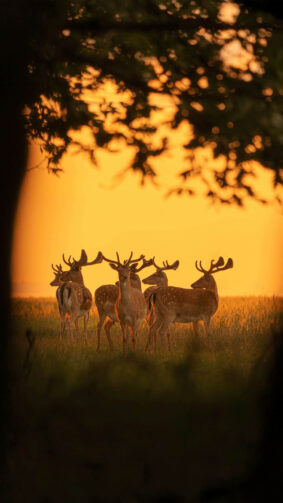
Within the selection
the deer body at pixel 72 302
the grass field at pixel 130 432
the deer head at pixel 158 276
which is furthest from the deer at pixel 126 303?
the grass field at pixel 130 432

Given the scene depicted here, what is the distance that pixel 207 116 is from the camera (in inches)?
390

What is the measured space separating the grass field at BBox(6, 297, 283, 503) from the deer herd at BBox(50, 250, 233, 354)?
5.48 m

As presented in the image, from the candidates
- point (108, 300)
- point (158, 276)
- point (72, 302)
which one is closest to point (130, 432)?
point (108, 300)

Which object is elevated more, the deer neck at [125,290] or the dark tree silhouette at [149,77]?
the dark tree silhouette at [149,77]

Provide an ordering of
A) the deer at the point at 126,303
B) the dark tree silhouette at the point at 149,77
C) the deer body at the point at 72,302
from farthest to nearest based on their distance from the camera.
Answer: the deer body at the point at 72,302
the deer at the point at 126,303
the dark tree silhouette at the point at 149,77

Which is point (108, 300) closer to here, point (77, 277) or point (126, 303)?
point (126, 303)

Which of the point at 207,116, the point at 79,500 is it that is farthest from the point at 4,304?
the point at 207,116

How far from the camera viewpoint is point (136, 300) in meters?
14.3

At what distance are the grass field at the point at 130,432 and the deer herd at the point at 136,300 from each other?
5477mm

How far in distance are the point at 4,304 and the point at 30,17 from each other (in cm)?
322

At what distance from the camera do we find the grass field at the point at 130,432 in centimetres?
664

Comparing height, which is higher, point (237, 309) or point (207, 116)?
point (207, 116)

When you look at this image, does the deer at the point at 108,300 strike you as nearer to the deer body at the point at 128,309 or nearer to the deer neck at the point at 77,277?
the deer body at the point at 128,309

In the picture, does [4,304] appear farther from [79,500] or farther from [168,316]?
[168,316]
